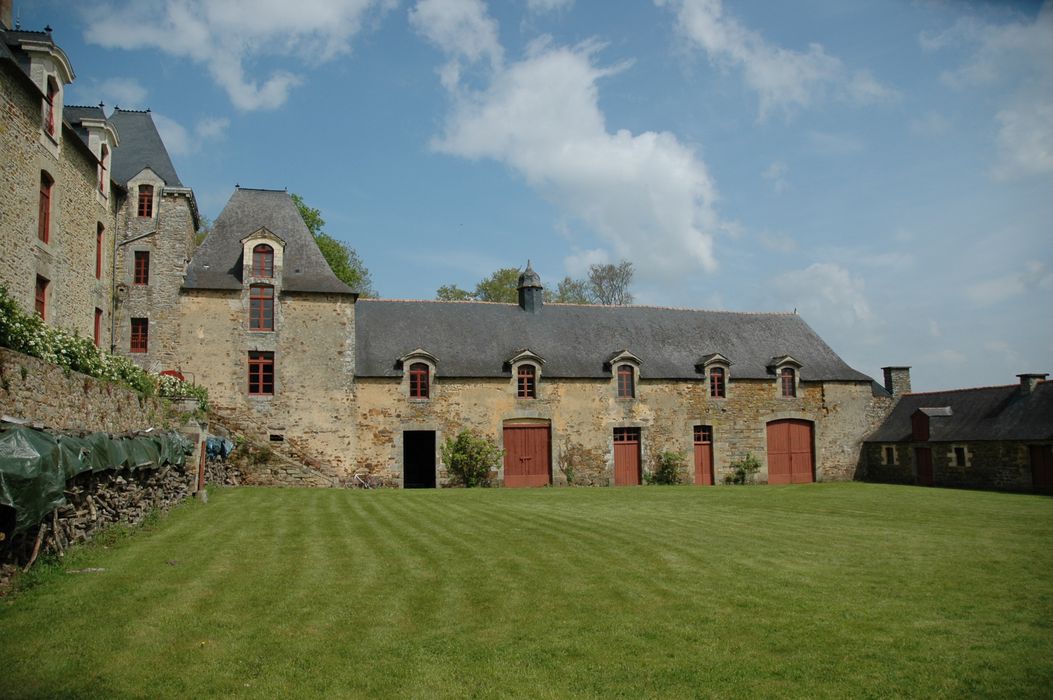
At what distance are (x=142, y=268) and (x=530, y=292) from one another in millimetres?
12841

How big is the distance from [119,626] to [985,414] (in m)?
27.2

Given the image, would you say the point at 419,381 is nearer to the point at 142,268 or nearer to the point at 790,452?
the point at 142,268

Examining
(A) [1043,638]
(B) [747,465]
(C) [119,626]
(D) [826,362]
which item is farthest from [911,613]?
(D) [826,362]

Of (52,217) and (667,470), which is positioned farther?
(667,470)

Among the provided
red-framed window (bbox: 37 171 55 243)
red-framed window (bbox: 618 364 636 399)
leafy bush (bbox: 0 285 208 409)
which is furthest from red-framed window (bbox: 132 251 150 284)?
red-framed window (bbox: 618 364 636 399)

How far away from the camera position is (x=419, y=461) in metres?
26.3

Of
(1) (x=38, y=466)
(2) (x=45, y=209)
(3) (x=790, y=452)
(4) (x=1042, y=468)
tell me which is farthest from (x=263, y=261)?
(4) (x=1042, y=468)

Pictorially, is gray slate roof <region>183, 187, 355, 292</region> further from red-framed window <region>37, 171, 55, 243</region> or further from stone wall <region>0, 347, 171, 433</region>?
stone wall <region>0, 347, 171, 433</region>

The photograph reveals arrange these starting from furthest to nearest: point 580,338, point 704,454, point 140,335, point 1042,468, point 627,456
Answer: point 580,338, point 704,454, point 627,456, point 1042,468, point 140,335

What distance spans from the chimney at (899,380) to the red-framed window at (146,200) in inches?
1084

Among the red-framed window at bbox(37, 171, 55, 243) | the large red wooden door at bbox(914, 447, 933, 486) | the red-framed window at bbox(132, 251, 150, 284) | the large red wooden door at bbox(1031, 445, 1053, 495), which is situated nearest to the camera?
the red-framed window at bbox(37, 171, 55, 243)

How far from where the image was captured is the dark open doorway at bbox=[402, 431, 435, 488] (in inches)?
1013

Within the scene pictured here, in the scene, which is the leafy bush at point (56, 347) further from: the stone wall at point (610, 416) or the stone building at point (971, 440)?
the stone building at point (971, 440)

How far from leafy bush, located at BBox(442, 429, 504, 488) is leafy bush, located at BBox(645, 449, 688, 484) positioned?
5819 millimetres
